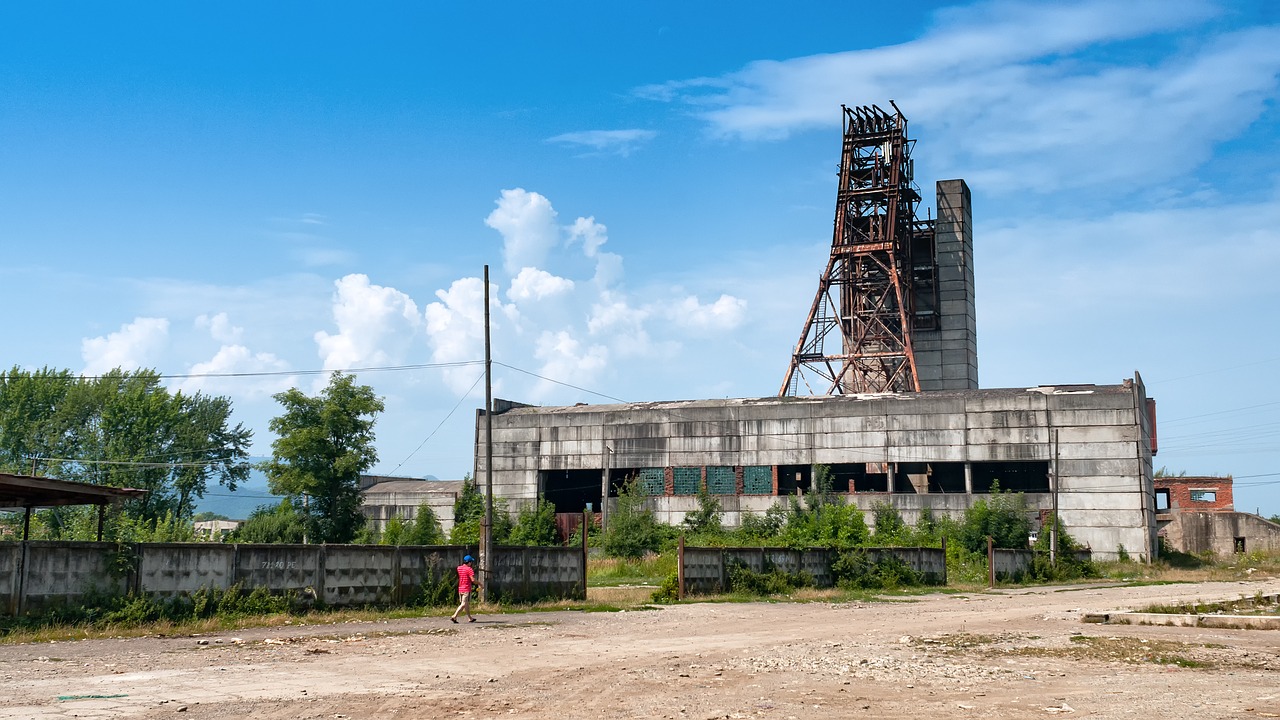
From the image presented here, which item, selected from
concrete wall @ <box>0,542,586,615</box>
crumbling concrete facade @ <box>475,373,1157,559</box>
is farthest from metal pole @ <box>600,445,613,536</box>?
concrete wall @ <box>0,542,586,615</box>

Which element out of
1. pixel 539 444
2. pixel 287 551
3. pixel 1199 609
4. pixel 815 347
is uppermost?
pixel 815 347

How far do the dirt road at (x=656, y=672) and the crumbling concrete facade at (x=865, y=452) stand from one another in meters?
32.1

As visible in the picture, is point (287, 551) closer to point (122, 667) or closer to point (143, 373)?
point (122, 667)

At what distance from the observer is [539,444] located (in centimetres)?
6234

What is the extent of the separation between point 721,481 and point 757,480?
1.99m

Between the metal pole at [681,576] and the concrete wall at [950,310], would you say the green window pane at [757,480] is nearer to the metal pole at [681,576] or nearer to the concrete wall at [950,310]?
the concrete wall at [950,310]

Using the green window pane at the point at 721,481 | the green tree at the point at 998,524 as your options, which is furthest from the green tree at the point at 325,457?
the green tree at the point at 998,524

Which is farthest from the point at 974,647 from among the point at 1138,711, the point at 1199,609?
the point at 1199,609

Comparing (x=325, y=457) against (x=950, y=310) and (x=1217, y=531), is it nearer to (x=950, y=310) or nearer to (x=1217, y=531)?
(x=950, y=310)

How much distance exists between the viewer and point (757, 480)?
58.8m

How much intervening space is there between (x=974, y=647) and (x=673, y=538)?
129 feet

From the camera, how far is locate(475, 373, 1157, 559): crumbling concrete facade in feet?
174

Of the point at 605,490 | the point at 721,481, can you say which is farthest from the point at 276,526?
the point at 721,481

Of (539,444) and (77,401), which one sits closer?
(539,444)
